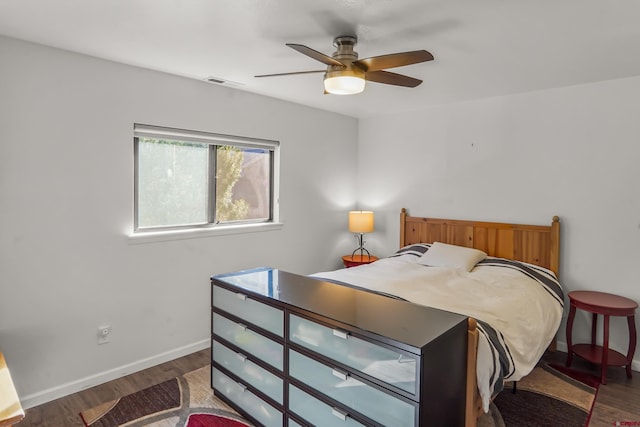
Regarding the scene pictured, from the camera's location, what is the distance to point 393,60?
2.03 meters

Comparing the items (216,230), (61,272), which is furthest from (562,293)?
(61,272)

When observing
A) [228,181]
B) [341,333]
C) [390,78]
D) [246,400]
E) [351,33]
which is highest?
[351,33]

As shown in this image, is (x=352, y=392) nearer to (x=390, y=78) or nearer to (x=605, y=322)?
(x=390, y=78)

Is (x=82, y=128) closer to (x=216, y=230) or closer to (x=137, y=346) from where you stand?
(x=216, y=230)

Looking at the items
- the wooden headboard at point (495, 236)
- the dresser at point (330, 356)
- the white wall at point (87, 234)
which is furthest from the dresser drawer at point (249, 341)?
the wooden headboard at point (495, 236)

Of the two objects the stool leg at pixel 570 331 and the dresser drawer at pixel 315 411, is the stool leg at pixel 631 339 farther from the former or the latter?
the dresser drawer at pixel 315 411

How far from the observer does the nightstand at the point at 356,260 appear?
14.1ft

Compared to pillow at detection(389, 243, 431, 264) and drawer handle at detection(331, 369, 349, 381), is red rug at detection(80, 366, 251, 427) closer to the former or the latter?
drawer handle at detection(331, 369, 349, 381)

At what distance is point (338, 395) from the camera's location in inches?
68.8

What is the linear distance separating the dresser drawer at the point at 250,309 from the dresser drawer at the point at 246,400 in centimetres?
44

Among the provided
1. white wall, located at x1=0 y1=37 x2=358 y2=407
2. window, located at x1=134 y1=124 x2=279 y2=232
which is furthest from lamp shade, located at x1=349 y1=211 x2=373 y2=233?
white wall, located at x1=0 y1=37 x2=358 y2=407

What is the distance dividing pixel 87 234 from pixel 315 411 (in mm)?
2003

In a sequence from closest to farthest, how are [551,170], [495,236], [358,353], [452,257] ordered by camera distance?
1. [358,353]
2. [551,170]
3. [452,257]
4. [495,236]

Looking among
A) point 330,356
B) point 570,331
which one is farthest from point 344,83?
point 570,331
